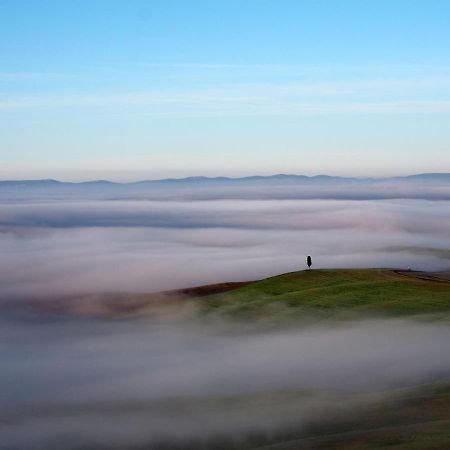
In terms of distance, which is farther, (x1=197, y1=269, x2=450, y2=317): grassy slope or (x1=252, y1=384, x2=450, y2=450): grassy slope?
(x1=197, y1=269, x2=450, y2=317): grassy slope

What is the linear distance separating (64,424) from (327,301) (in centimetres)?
2953

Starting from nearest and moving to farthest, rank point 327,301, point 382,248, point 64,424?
1. point 64,424
2. point 327,301
3. point 382,248

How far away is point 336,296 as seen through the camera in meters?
74.0

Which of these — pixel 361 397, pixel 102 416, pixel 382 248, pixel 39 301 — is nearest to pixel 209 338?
pixel 102 416

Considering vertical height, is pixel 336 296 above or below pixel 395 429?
above

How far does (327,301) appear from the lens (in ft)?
239

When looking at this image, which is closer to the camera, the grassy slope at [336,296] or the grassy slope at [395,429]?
the grassy slope at [395,429]

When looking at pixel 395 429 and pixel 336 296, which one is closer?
pixel 395 429

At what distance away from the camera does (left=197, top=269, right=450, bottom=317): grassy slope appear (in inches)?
2712

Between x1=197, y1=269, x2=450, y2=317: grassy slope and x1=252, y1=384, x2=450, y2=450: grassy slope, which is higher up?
x1=197, y1=269, x2=450, y2=317: grassy slope

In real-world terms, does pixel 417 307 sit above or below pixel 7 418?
above

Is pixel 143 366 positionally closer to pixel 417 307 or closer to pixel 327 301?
pixel 327 301

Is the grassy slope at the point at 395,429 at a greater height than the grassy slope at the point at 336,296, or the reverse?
the grassy slope at the point at 336,296

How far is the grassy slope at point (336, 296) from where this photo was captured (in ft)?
226
